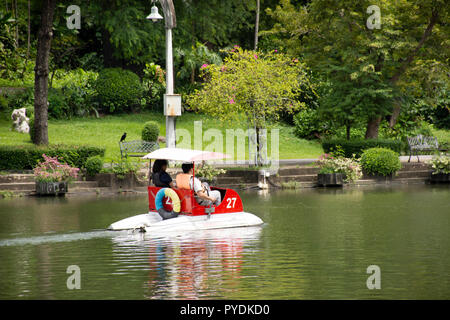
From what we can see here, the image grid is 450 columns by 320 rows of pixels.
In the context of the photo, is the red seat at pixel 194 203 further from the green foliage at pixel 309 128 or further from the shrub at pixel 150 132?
the green foliage at pixel 309 128

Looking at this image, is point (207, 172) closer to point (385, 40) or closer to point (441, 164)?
point (441, 164)

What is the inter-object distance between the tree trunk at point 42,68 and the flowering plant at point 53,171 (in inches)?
124

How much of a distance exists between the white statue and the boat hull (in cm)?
1933

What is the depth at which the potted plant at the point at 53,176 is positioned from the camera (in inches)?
984

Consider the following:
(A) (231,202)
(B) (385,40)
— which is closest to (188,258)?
(A) (231,202)

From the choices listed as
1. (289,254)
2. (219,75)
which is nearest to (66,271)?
(289,254)

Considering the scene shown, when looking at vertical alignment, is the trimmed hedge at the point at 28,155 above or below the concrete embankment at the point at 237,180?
above

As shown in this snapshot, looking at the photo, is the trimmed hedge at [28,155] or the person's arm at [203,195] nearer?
the person's arm at [203,195]

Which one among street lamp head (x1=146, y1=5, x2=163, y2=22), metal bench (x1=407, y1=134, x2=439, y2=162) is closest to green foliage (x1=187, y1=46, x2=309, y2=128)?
street lamp head (x1=146, y1=5, x2=163, y2=22)

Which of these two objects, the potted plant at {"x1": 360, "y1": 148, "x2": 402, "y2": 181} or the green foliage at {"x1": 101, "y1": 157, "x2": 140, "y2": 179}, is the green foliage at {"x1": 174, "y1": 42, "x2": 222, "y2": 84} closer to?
the potted plant at {"x1": 360, "y1": 148, "x2": 402, "y2": 181}

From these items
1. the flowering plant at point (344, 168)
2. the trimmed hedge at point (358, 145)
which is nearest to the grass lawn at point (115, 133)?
the trimmed hedge at point (358, 145)
